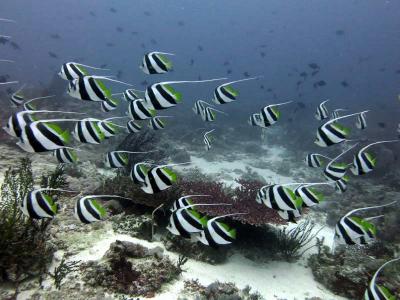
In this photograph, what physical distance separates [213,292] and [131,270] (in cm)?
121

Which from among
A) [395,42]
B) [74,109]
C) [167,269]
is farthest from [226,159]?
[395,42]

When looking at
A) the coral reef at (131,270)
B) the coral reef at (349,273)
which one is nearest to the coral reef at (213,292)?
the coral reef at (131,270)

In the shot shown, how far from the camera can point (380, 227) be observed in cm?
786

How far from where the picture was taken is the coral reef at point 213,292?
13.3 ft

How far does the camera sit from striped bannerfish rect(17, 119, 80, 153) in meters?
2.52

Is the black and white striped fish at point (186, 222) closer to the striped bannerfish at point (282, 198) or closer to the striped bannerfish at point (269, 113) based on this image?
the striped bannerfish at point (282, 198)

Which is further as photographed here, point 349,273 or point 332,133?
point 349,273

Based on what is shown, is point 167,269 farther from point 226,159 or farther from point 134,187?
point 226,159

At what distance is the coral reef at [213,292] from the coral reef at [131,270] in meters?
0.30

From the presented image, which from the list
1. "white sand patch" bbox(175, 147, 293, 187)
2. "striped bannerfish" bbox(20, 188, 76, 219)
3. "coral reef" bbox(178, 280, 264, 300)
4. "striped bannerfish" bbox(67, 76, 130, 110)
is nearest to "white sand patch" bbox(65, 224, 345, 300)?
"coral reef" bbox(178, 280, 264, 300)

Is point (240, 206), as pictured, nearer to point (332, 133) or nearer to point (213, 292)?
point (213, 292)

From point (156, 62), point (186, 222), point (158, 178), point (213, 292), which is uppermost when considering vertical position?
point (156, 62)

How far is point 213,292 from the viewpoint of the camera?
13.6ft

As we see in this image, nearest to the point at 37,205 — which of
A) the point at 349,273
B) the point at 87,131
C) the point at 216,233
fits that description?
the point at 87,131
